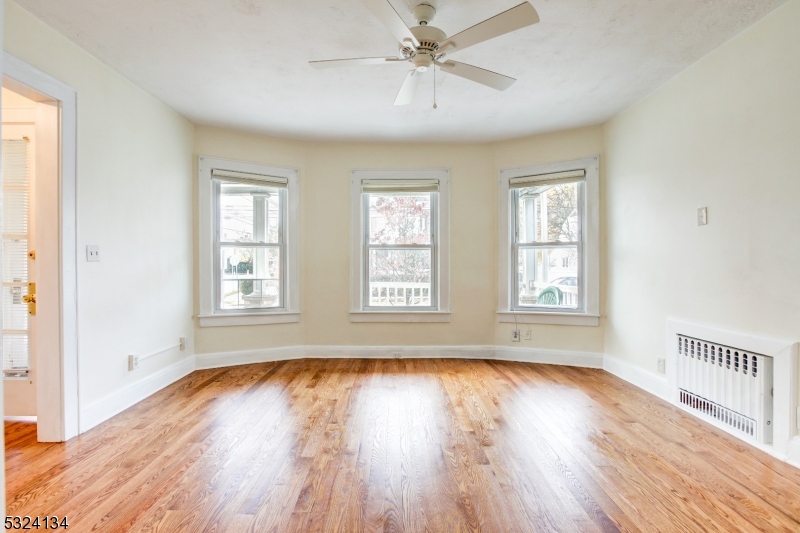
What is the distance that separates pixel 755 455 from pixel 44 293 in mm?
4391

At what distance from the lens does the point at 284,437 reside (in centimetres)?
279

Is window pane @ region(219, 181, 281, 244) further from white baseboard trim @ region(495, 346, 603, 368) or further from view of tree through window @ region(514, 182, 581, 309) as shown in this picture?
white baseboard trim @ region(495, 346, 603, 368)

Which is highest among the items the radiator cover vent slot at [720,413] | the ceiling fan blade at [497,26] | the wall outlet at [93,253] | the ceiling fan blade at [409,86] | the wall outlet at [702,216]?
the ceiling fan blade at [497,26]

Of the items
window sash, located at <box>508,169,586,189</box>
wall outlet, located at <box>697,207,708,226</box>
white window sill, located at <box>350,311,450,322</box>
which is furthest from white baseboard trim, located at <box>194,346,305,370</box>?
wall outlet, located at <box>697,207,708,226</box>

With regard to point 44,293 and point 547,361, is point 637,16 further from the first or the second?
point 44,293

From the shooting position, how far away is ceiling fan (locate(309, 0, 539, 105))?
2109 mm

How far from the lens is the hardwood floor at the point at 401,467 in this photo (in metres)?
1.97

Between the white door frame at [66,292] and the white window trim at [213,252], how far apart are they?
164cm

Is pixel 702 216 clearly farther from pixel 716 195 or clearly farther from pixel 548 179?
pixel 548 179

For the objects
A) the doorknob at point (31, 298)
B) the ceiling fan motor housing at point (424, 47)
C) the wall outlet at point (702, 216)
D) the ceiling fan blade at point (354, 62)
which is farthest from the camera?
the wall outlet at point (702, 216)

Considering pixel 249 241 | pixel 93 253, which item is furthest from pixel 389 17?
pixel 249 241

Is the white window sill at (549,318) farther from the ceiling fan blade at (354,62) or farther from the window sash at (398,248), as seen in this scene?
the ceiling fan blade at (354,62)

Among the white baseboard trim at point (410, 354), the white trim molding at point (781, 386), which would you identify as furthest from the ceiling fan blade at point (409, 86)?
the white baseboard trim at point (410, 354)

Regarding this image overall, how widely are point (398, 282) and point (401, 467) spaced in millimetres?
2865
